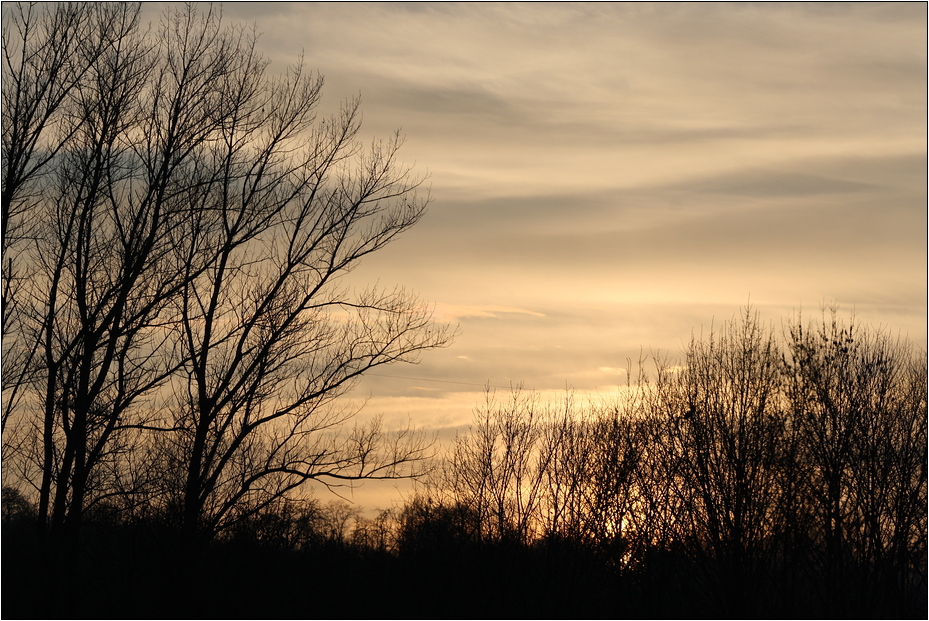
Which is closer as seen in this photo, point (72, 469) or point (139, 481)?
point (72, 469)

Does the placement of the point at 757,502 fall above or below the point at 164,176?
below

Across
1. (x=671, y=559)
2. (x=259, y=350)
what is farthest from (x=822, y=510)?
(x=259, y=350)

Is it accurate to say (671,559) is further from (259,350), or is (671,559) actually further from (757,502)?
(259,350)

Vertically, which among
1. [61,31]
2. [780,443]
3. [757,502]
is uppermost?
[61,31]

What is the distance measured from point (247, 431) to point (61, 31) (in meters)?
6.89

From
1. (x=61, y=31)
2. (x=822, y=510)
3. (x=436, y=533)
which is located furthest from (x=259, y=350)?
(x=436, y=533)

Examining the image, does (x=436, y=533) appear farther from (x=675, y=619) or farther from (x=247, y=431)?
(x=247, y=431)

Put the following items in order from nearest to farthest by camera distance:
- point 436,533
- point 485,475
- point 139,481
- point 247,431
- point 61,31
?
point 61,31
point 247,431
point 139,481
point 485,475
point 436,533

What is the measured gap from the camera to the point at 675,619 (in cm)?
1981

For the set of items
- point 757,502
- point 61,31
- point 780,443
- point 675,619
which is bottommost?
point 675,619

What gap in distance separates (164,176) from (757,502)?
47.3ft

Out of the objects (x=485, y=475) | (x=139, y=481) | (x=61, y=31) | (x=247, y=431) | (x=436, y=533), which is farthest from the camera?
(x=436, y=533)

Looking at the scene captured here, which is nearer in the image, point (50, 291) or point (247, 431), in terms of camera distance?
point (50, 291)

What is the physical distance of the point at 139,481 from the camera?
1627 cm
